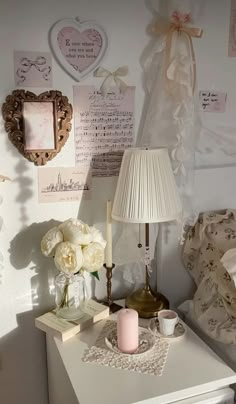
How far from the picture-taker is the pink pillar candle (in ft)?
4.12

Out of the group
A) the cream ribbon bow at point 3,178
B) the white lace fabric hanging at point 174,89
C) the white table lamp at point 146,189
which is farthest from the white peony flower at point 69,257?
the white lace fabric hanging at point 174,89

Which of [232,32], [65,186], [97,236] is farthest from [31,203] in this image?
[232,32]

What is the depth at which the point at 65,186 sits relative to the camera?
1.48 m

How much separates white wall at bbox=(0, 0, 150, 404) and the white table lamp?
19 centimetres

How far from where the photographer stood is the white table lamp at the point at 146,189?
131 centimetres

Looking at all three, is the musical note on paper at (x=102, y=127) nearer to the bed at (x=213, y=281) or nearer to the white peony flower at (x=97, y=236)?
the white peony flower at (x=97, y=236)

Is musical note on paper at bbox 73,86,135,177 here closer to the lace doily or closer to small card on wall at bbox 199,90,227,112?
small card on wall at bbox 199,90,227,112

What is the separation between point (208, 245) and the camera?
5.07 ft

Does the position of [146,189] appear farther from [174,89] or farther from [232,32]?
[232,32]

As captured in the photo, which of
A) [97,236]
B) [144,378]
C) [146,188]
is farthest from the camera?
[97,236]

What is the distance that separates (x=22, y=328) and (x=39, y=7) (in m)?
1.05

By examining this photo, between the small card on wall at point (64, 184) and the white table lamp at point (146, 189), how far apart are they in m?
0.17

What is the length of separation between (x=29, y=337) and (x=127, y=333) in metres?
0.47

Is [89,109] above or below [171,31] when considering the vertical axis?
below
